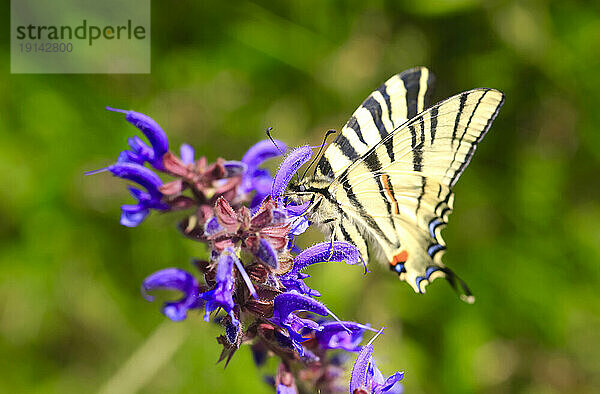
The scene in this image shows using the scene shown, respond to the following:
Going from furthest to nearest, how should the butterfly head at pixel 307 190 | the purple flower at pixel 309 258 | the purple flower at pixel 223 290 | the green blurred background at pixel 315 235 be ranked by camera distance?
the green blurred background at pixel 315 235 → the butterfly head at pixel 307 190 → the purple flower at pixel 309 258 → the purple flower at pixel 223 290

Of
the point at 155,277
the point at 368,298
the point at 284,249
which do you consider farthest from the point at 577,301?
the point at 155,277

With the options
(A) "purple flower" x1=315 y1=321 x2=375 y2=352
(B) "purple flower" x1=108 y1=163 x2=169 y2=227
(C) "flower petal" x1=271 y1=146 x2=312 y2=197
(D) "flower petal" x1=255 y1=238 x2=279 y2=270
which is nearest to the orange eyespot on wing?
(A) "purple flower" x1=315 y1=321 x2=375 y2=352

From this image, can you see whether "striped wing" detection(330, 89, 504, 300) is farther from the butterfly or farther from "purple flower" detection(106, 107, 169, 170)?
"purple flower" detection(106, 107, 169, 170)

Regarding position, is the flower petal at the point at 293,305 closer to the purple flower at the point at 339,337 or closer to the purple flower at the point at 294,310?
the purple flower at the point at 294,310

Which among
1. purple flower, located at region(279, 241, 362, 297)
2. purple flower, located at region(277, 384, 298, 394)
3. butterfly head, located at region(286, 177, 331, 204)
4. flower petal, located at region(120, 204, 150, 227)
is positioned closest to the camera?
purple flower, located at region(279, 241, 362, 297)

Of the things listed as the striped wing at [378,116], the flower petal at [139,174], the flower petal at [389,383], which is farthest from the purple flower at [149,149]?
the flower petal at [389,383]

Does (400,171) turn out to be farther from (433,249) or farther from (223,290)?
(223,290)

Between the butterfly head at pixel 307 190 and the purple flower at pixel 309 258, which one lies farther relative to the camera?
the butterfly head at pixel 307 190
